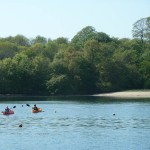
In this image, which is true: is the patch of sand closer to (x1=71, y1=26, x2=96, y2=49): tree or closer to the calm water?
the calm water

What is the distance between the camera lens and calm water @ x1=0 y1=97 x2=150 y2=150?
45.2 metres

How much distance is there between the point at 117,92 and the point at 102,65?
9.63m

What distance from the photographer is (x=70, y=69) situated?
445ft

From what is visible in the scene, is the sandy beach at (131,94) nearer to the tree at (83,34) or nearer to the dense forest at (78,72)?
the dense forest at (78,72)

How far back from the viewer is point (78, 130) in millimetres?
55688

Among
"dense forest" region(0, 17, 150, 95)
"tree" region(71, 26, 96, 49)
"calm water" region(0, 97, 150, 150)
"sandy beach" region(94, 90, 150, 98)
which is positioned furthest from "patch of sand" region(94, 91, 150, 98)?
"tree" region(71, 26, 96, 49)

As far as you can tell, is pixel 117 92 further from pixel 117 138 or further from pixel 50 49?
pixel 117 138

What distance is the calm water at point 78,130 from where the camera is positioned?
45.2m

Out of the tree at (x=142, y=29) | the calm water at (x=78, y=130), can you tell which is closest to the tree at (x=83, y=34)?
the tree at (x=142, y=29)

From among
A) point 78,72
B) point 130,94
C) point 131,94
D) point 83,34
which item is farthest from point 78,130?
point 83,34

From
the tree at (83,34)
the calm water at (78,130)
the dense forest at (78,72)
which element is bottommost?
the calm water at (78,130)

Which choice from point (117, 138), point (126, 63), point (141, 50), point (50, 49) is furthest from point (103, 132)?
point (50, 49)

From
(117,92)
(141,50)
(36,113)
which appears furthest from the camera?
(141,50)

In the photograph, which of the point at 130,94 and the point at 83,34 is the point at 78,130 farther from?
the point at 83,34
